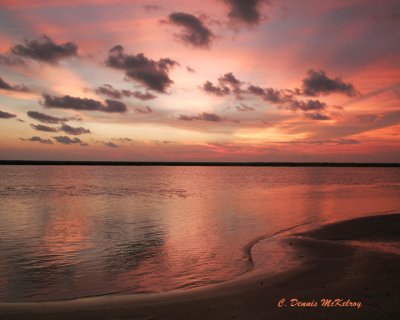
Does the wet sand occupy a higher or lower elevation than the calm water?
higher

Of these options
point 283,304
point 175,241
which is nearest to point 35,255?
point 175,241

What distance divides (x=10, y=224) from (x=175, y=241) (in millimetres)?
12831

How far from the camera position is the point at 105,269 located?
13.8 metres

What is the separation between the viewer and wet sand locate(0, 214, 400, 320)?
27.6 ft

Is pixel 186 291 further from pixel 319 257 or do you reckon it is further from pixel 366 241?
pixel 366 241
